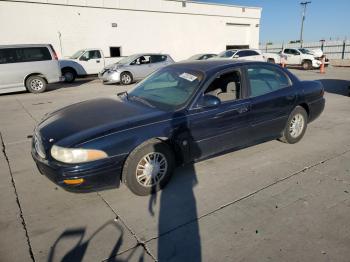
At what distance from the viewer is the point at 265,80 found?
4551 mm

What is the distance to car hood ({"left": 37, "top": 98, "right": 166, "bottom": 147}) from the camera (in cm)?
313

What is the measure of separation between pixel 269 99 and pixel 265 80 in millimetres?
337

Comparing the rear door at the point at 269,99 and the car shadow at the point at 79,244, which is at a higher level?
the rear door at the point at 269,99

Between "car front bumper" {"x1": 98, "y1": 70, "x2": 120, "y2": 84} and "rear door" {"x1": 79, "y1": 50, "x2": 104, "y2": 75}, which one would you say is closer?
"car front bumper" {"x1": 98, "y1": 70, "x2": 120, "y2": 84}

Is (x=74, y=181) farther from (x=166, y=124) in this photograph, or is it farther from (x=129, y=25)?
(x=129, y=25)

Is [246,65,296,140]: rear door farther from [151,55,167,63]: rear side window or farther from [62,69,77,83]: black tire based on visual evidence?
[62,69,77,83]: black tire

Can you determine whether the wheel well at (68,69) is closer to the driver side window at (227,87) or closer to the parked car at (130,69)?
the parked car at (130,69)

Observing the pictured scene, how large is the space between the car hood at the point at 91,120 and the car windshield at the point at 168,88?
0.22 metres

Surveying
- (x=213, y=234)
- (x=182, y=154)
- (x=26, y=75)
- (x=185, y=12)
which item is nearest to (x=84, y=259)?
(x=213, y=234)

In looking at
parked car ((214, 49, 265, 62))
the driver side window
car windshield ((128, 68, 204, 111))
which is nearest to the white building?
parked car ((214, 49, 265, 62))

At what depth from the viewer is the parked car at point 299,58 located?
22062 millimetres

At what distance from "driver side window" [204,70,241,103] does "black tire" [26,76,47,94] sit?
10.0 metres

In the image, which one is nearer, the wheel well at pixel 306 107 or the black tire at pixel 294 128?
the black tire at pixel 294 128

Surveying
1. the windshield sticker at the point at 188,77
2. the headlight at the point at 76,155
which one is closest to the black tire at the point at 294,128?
the windshield sticker at the point at 188,77
